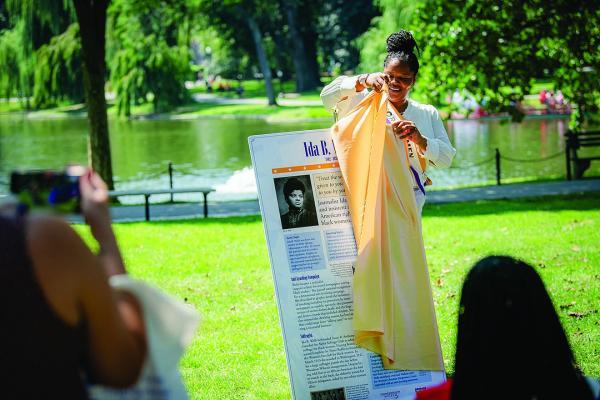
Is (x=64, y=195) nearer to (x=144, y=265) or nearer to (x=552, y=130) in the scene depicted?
(x=144, y=265)

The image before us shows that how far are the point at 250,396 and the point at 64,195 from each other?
3378 millimetres

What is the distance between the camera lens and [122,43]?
38938 millimetres

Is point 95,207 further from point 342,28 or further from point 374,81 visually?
point 342,28

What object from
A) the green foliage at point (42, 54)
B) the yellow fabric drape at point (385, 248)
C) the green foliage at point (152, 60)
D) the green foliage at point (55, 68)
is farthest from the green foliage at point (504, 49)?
the green foliage at point (152, 60)

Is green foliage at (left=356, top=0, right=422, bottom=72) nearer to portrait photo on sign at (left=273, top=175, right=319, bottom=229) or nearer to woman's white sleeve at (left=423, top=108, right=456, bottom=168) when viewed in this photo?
woman's white sleeve at (left=423, top=108, right=456, bottom=168)

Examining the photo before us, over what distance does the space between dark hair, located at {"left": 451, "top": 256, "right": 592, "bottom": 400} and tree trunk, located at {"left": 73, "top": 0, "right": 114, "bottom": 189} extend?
1525 centimetres

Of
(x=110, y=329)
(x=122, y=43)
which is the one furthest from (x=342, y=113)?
(x=122, y=43)

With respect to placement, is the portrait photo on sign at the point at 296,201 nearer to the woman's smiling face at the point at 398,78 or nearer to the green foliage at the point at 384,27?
the woman's smiling face at the point at 398,78

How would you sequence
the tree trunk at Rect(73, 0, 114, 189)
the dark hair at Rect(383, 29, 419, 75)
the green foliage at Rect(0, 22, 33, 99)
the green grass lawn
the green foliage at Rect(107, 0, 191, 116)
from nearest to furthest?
1. the dark hair at Rect(383, 29, 419, 75)
2. the green grass lawn
3. the tree trunk at Rect(73, 0, 114, 189)
4. the green foliage at Rect(0, 22, 33, 99)
5. the green foliage at Rect(107, 0, 191, 116)

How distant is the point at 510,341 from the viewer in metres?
2.54

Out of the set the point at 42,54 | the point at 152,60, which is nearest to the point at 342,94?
the point at 42,54

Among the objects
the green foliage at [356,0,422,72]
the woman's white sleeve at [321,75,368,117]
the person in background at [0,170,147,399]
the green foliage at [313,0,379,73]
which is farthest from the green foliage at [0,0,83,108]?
the green foliage at [313,0,379,73]

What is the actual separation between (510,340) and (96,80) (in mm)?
15707

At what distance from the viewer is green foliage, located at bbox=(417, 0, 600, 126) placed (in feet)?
49.7
